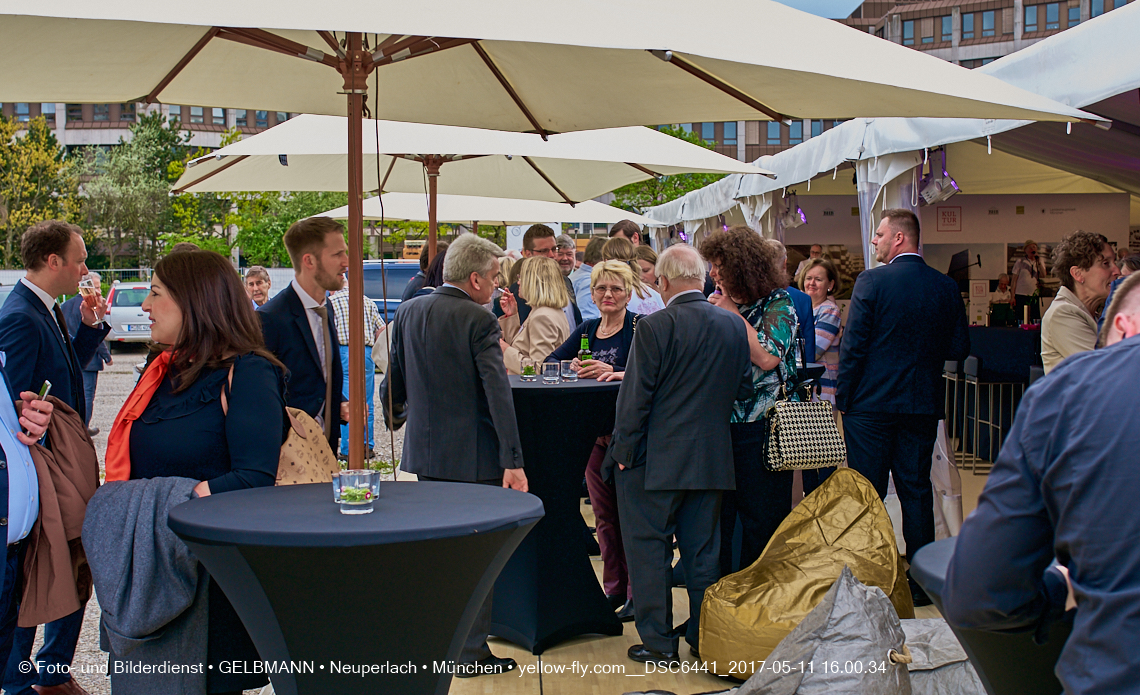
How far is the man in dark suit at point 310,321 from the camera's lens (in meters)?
4.18

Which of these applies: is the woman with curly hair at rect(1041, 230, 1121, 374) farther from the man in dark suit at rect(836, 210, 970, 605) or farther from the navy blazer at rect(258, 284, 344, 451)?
the navy blazer at rect(258, 284, 344, 451)

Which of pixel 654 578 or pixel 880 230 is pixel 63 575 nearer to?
pixel 654 578

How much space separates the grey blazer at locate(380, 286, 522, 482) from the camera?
13.6ft

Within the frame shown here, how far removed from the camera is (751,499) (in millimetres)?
4746

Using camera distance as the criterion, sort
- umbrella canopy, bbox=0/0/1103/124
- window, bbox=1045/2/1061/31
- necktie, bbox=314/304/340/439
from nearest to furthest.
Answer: umbrella canopy, bbox=0/0/1103/124, necktie, bbox=314/304/340/439, window, bbox=1045/2/1061/31

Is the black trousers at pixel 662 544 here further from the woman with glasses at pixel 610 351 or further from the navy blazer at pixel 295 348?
the navy blazer at pixel 295 348

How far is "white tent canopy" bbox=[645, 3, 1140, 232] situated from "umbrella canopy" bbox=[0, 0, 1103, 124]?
1.06 meters

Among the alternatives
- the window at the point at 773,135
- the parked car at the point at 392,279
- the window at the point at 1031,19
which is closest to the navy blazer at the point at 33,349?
the parked car at the point at 392,279

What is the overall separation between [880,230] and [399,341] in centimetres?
277

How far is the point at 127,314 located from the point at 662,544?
820 inches

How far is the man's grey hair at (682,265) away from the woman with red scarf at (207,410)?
1972 millimetres

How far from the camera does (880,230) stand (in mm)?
5438

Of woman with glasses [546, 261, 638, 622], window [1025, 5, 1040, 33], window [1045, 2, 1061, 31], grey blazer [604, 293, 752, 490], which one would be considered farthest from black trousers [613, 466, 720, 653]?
window [1025, 5, 1040, 33]

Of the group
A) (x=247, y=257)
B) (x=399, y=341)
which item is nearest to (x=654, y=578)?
(x=399, y=341)
